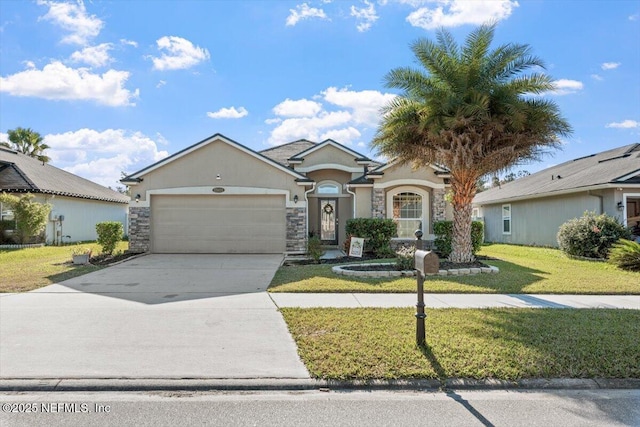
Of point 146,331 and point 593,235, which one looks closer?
point 146,331

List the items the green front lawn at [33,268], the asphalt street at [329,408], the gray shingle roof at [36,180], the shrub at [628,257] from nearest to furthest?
the asphalt street at [329,408] < the green front lawn at [33,268] < the shrub at [628,257] < the gray shingle roof at [36,180]

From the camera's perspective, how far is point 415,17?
1145 centimetres

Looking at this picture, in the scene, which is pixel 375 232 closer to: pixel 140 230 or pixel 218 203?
pixel 218 203

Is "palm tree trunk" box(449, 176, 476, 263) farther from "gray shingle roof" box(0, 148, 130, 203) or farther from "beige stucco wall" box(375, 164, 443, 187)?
"gray shingle roof" box(0, 148, 130, 203)

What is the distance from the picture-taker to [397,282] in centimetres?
890

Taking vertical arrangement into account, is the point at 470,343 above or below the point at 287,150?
below

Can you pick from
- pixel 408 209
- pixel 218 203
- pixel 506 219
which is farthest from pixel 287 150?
pixel 506 219

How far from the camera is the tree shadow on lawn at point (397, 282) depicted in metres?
8.10

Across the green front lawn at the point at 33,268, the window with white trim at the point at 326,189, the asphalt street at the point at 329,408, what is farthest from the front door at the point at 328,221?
the asphalt street at the point at 329,408

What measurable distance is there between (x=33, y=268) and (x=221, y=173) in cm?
693

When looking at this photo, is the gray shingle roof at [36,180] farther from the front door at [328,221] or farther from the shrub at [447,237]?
the shrub at [447,237]

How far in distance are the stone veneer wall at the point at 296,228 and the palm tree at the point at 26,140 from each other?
2421 centimetres

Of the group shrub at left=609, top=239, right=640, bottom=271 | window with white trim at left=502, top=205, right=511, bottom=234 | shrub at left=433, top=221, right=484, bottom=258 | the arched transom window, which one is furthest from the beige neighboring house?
window with white trim at left=502, top=205, right=511, bottom=234

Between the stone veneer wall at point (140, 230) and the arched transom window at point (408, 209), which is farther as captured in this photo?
the arched transom window at point (408, 209)
